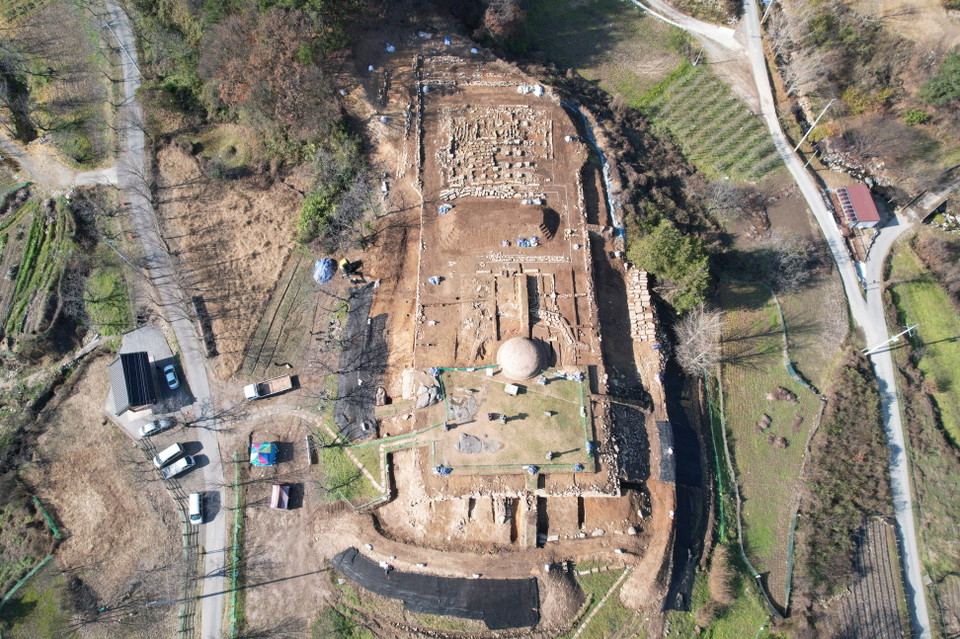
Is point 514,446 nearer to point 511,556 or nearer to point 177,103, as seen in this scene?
point 511,556

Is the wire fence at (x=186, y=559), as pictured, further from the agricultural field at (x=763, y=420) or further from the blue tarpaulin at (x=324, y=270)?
the agricultural field at (x=763, y=420)

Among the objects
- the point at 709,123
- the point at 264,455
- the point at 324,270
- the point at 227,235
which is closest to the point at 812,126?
the point at 709,123

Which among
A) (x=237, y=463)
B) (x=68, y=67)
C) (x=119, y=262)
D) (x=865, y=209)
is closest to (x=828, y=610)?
(x=865, y=209)

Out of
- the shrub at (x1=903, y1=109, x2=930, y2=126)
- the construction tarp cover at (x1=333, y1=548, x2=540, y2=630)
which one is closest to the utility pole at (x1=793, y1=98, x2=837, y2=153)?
the shrub at (x1=903, y1=109, x2=930, y2=126)

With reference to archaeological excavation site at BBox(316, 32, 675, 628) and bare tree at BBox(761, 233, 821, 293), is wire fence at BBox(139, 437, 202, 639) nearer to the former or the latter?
archaeological excavation site at BBox(316, 32, 675, 628)

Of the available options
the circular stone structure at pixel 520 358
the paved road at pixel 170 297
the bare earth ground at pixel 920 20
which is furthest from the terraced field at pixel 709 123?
the paved road at pixel 170 297
